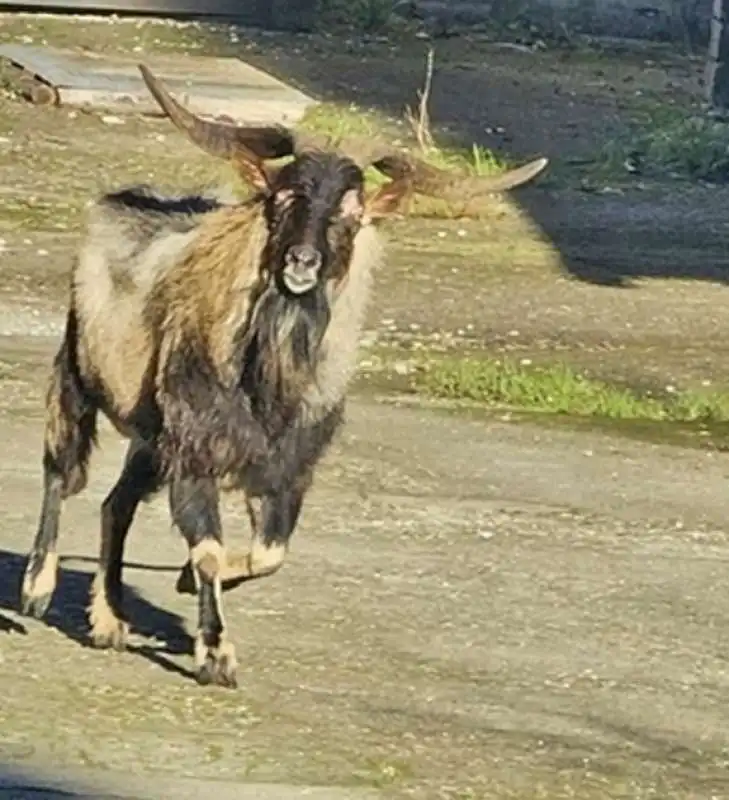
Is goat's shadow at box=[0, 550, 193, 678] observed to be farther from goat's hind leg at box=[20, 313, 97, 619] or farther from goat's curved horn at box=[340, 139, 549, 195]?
goat's curved horn at box=[340, 139, 549, 195]

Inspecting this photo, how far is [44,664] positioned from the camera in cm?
746

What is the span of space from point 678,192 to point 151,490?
8.70m

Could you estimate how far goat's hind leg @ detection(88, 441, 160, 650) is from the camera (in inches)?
302

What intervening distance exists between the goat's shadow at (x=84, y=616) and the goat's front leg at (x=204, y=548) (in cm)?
12

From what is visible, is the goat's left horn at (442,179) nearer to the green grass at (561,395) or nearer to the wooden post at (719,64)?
the green grass at (561,395)

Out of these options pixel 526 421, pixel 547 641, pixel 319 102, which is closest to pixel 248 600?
pixel 547 641

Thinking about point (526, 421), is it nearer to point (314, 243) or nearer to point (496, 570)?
point (496, 570)

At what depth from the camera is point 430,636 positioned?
316 inches

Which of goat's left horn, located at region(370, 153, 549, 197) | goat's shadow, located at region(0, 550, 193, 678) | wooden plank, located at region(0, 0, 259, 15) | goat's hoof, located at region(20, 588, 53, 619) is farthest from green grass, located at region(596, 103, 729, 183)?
goat's hoof, located at region(20, 588, 53, 619)

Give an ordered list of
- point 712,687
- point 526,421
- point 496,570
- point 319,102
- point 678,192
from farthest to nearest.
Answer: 1. point 319,102
2. point 678,192
3. point 526,421
4. point 496,570
5. point 712,687

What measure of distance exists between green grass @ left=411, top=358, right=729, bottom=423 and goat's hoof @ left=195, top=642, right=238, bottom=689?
3859 mm

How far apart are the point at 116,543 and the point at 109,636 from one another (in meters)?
0.29

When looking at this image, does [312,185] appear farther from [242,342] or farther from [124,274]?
[124,274]

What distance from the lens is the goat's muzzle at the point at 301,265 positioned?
284 inches
